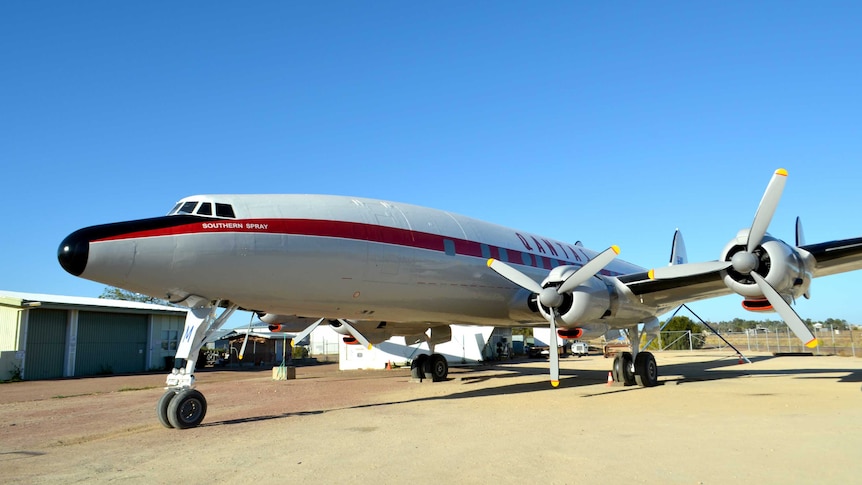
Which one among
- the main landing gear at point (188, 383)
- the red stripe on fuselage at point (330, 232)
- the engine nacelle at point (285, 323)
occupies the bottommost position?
the main landing gear at point (188, 383)

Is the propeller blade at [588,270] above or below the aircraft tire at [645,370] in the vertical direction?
above

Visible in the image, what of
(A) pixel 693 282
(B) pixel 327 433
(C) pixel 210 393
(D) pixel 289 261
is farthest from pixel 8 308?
(A) pixel 693 282

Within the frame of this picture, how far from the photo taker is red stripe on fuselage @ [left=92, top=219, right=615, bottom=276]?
9867mm

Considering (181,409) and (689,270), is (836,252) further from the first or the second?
(181,409)

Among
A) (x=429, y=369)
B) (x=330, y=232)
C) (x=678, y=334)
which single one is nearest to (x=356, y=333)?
(x=429, y=369)

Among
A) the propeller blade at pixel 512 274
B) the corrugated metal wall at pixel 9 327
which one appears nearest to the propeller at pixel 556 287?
the propeller blade at pixel 512 274

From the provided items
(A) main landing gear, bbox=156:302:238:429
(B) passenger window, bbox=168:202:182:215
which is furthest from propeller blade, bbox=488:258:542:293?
(B) passenger window, bbox=168:202:182:215

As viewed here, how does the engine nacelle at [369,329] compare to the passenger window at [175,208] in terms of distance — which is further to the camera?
the engine nacelle at [369,329]

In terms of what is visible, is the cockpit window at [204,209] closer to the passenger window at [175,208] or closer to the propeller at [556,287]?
the passenger window at [175,208]

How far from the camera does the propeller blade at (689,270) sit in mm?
12773

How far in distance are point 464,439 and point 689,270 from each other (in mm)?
7932

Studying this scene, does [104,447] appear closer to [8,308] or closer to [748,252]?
[748,252]

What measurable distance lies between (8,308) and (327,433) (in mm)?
28691

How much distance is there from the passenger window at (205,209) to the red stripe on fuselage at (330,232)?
0.83 ft
